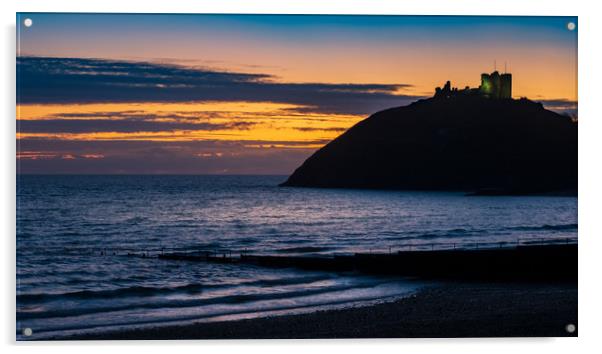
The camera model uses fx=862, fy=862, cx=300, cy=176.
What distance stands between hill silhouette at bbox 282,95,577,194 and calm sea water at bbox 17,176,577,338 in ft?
0.58

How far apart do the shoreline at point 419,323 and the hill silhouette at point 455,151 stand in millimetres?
1103

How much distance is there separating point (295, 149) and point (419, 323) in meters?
1.93

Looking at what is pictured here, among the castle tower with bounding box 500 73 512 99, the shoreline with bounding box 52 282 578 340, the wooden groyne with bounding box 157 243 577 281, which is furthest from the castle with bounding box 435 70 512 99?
the wooden groyne with bounding box 157 243 577 281

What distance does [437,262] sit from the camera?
34.1 feet

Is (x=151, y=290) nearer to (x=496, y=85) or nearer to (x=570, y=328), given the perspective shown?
(x=496, y=85)

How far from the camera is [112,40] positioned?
7.39m

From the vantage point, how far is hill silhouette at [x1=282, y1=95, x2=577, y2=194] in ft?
26.1

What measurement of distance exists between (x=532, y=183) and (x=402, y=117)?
162 centimetres

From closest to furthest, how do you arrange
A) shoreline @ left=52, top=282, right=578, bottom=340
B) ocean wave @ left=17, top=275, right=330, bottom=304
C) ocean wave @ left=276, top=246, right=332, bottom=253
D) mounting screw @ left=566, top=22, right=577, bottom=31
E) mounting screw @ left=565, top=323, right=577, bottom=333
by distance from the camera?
shoreline @ left=52, top=282, right=578, bottom=340, mounting screw @ left=565, top=323, right=577, bottom=333, mounting screw @ left=566, top=22, right=577, bottom=31, ocean wave @ left=17, top=275, right=330, bottom=304, ocean wave @ left=276, top=246, right=332, bottom=253

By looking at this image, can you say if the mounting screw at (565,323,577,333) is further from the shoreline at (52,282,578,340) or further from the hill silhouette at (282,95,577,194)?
the hill silhouette at (282,95,577,194)

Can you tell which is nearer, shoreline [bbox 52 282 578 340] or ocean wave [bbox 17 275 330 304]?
shoreline [bbox 52 282 578 340]

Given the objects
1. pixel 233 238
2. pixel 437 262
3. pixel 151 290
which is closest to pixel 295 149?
pixel 233 238

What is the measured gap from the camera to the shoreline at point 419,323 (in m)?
7.29

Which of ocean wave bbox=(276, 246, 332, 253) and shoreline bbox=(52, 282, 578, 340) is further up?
ocean wave bbox=(276, 246, 332, 253)
